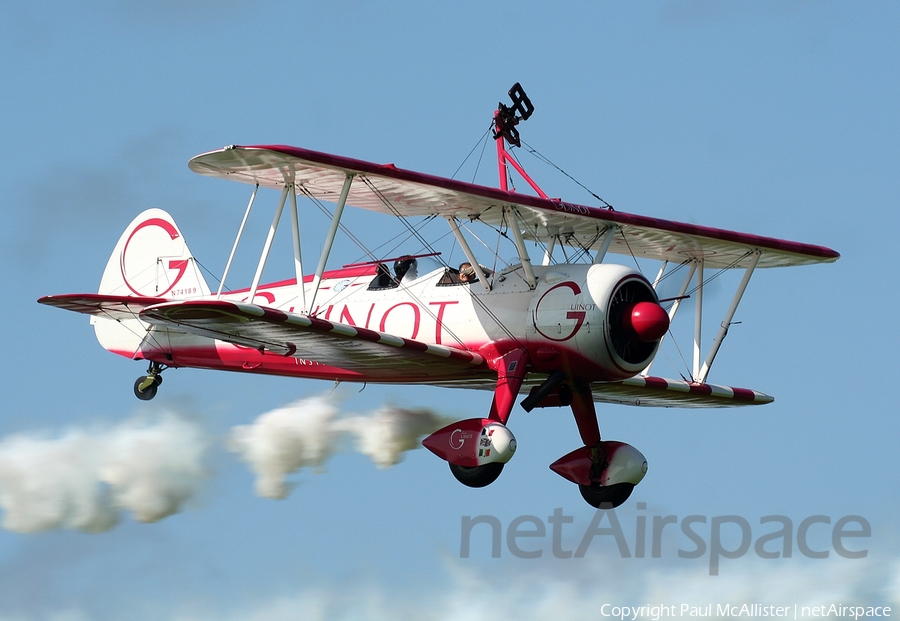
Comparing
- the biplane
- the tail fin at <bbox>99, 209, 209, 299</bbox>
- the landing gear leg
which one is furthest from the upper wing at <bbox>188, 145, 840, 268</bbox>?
the tail fin at <bbox>99, 209, 209, 299</bbox>

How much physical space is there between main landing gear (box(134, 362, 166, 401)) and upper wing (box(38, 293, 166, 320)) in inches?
39.9

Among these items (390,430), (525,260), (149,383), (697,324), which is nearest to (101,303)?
(149,383)

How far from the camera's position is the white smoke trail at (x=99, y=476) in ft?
74.3

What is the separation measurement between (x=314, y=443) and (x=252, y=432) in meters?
0.91

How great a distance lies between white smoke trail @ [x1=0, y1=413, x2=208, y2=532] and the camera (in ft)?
74.3

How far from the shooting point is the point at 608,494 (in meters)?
20.4

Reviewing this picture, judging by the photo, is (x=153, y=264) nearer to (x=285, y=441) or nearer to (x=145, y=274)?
(x=145, y=274)

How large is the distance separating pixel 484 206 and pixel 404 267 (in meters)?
1.67

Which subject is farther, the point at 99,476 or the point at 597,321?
the point at 99,476

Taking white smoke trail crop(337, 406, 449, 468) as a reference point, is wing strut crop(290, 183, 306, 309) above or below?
above

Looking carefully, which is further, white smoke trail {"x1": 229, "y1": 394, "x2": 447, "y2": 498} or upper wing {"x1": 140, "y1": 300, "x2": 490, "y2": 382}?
white smoke trail {"x1": 229, "y1": 394, "x2": 447, "y2": 498}

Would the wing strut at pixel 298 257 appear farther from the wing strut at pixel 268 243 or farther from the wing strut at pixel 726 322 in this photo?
the wing strut at pixel 726 322

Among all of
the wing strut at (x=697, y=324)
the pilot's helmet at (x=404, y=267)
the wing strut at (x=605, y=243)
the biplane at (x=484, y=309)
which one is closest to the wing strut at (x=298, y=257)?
the biplane at (x=484, y=309)

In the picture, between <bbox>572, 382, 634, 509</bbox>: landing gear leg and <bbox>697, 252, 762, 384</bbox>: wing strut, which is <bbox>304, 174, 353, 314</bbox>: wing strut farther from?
<bbox>697, 252, 762, 384</bbox>: wing strut
